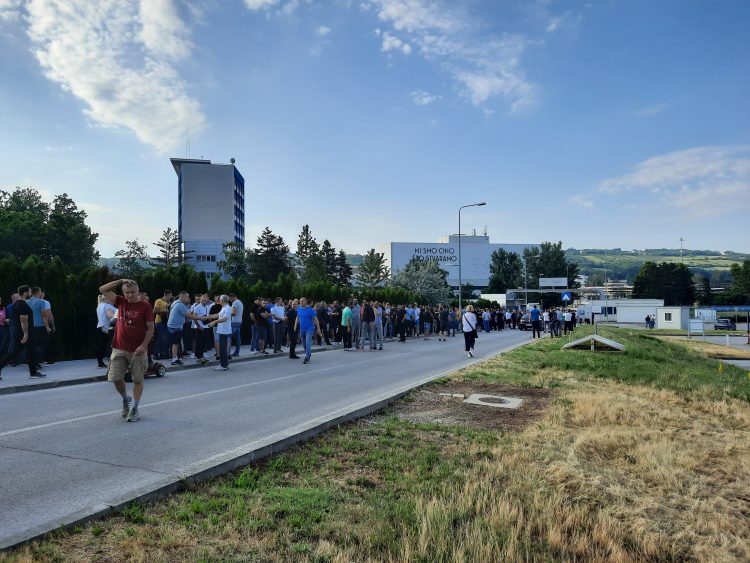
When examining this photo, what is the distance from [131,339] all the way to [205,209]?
11048 cm

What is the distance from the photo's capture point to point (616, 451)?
6.25m

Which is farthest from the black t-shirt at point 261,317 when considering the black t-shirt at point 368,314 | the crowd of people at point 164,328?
the black t-shirt at point 368,314

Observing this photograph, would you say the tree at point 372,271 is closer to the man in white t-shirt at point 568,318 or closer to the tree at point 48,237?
the tree at point 48,237

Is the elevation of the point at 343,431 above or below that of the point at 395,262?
below

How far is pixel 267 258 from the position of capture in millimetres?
83625

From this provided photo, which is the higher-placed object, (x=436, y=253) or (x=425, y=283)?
(x=436, y=253)

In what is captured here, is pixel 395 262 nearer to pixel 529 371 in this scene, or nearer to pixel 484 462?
pixel 529 371

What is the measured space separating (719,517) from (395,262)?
438 feet

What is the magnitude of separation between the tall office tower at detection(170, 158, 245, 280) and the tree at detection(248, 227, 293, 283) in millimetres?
31225

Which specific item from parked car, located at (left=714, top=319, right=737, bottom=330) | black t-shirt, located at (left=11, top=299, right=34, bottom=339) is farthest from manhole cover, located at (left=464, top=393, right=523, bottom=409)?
parked car, located at (left=714, top=319, right=737, bottom=330)

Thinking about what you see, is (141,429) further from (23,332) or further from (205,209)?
(205,209)

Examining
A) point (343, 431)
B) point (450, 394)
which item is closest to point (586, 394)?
point (450, 394)

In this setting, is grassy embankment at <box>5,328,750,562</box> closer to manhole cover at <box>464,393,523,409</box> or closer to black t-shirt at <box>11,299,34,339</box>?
manhole cover at <box>464,393,523,409</box>

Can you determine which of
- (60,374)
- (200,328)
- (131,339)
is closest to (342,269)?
(200,328)
